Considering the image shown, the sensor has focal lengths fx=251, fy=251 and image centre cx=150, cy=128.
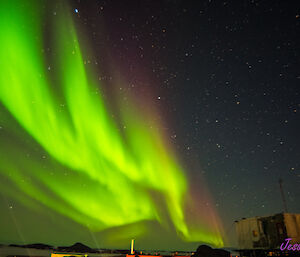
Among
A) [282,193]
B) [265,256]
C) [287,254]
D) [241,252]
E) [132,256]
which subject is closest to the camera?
[132,256]

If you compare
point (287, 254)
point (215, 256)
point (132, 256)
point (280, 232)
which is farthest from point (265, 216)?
point (132, 256)

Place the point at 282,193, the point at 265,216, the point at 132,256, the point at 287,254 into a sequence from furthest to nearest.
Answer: the point at 282,193 → the point at 265,216 → the point at 287,254 → the point at 132,256

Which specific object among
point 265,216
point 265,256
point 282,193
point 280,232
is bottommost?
point 265,256

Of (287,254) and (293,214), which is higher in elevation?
(293,214)

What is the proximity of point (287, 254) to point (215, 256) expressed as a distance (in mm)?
6999

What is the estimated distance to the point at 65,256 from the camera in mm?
13727

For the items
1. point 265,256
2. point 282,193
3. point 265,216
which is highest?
point 282,193

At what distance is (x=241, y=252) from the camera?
3011cm

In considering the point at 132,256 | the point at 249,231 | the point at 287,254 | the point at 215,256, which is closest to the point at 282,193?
the point at 249,231

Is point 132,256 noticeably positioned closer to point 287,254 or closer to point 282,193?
point 287,254

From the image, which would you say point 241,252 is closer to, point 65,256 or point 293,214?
point 293,214

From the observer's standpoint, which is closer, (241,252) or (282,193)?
(241,252)

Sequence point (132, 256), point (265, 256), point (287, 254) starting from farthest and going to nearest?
point (265, 256) → point (287, 254) → point (132, 256)

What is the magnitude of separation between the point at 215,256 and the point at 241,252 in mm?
7116
